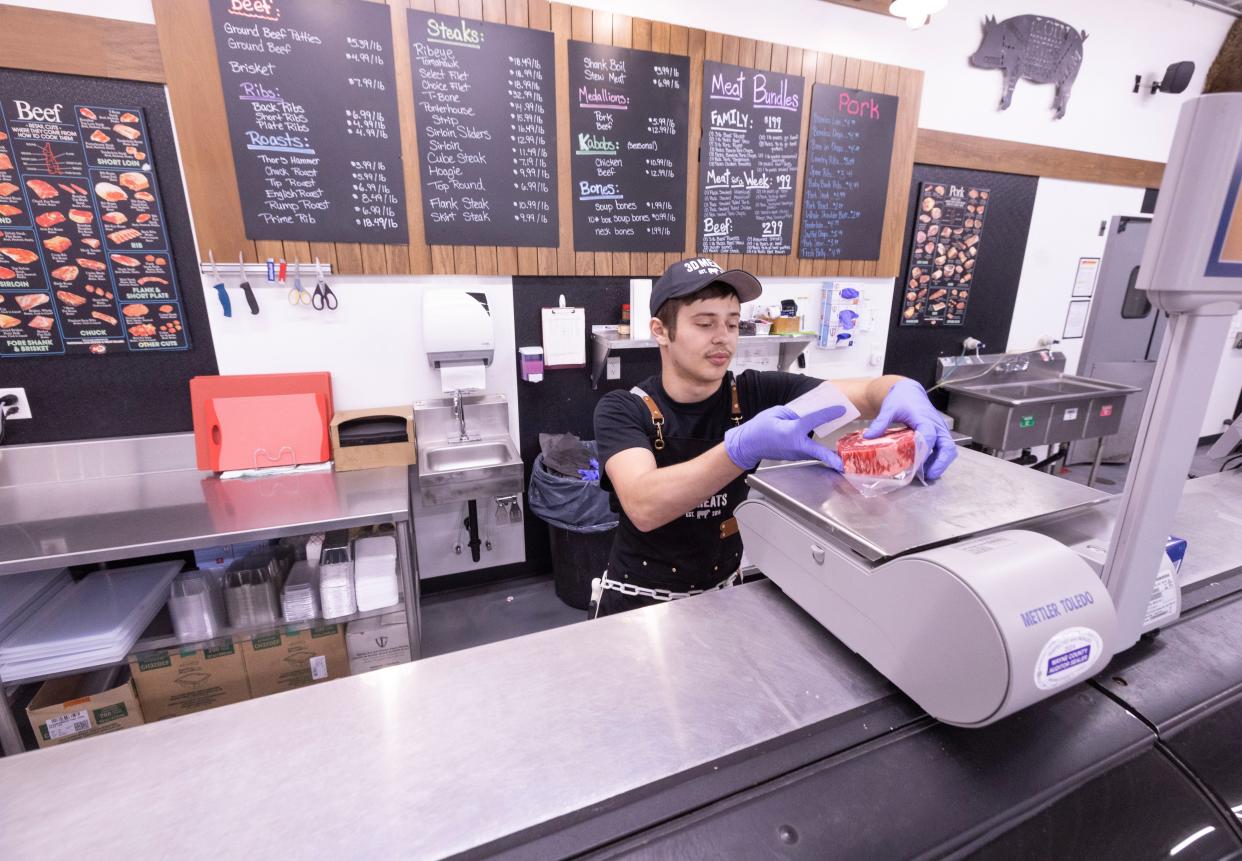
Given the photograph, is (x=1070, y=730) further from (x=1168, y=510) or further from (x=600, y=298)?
(x=600, y=298)

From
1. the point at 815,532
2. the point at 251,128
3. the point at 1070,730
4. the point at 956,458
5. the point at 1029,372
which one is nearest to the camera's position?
the point at 1070,730

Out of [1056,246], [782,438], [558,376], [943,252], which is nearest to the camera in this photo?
[782,438]

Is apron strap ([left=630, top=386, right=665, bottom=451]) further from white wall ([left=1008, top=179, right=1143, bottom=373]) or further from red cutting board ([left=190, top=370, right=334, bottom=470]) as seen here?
white wall ([left=1008, top=179, right=1143, bottom=373])

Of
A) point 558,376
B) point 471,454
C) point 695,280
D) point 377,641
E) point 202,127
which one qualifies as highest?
point 202,127

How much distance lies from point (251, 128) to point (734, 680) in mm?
2771

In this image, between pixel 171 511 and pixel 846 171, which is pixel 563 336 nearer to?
pixel 171 511

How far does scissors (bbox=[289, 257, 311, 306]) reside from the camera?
2.44m

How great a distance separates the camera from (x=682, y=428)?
1612mm

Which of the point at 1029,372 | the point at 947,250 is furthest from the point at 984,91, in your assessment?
the point at 1029,372

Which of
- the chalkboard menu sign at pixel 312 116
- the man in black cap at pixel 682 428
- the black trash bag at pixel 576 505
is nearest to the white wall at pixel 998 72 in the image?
the chalkboard menu sign at pixel 312 116

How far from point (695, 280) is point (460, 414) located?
1.62m

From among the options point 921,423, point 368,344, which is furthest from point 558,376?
point 921,423

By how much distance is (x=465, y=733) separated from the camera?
68 centimetres

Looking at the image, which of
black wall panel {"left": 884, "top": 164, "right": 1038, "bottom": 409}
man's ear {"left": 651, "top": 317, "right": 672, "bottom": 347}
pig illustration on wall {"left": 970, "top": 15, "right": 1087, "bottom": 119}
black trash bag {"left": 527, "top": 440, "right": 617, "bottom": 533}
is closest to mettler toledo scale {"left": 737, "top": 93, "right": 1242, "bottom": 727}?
man's ear {"left": 651, "top": 317, "right": 672, "bottom": 347}
